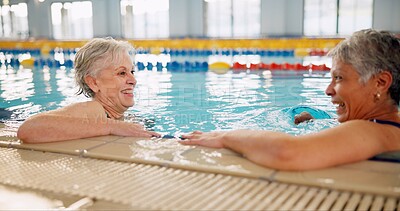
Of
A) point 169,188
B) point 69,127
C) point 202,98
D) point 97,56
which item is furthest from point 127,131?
point 202,98

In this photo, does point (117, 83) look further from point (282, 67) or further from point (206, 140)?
point (282, 67)

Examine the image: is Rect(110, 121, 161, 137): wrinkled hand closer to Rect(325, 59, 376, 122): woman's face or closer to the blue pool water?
Rect(325, 59, 376, 122): woman's face

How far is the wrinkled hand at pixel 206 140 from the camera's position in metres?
2.28

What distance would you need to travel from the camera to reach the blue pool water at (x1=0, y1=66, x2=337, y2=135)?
4840 mm

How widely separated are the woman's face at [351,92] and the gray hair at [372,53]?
4 centimetres

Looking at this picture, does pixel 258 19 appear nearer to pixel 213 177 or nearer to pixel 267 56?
pixel 267 56

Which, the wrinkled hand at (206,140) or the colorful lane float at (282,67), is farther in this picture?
the colorful lane float at (282,67)

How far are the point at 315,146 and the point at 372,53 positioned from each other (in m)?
0.60

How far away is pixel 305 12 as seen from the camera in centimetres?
2097

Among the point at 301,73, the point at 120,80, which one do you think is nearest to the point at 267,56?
the point at 301,73

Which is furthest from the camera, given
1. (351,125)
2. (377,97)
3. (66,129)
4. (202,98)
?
(202,98)

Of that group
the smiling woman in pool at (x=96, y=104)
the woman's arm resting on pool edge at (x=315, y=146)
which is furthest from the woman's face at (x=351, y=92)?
the smiling woman in pool at (x=96, y=104)

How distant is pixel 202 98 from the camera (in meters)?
6.60

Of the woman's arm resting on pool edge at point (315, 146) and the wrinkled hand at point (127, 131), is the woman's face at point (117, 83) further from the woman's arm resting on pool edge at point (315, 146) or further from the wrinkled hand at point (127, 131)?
the woman's arm resting on pool edge at point (315, 146)
